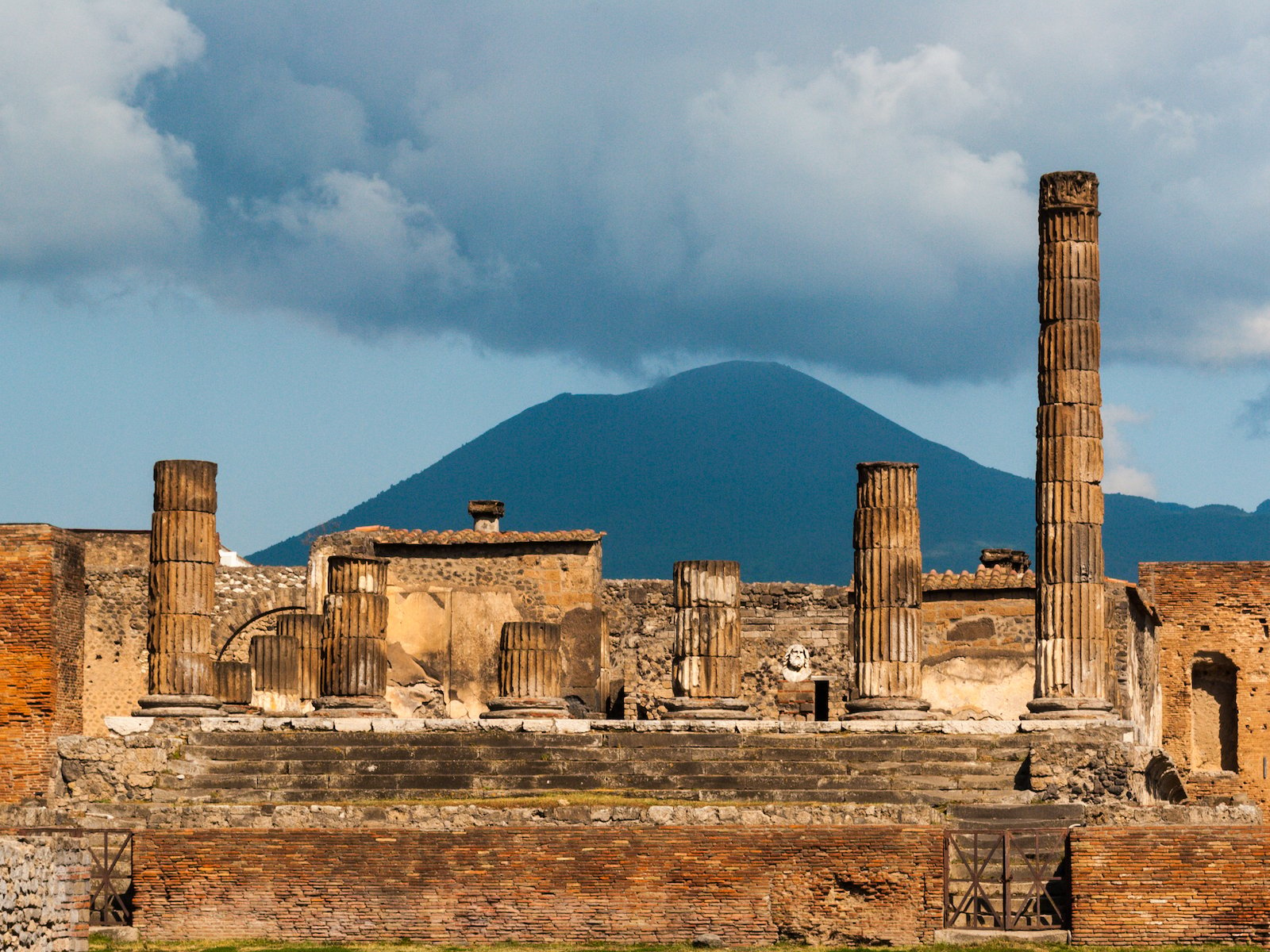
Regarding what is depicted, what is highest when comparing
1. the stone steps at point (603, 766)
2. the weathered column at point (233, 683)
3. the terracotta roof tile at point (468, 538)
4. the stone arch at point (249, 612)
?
the terracotta roof tile at point (468, 538)

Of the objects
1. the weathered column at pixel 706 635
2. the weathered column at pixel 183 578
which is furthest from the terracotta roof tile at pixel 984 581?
the weathered column at pixel 183 578

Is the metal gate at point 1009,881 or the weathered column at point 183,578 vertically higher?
the weathered column at point 183,578

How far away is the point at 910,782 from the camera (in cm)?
2289

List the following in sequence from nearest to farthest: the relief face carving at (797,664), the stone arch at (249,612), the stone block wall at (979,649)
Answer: the stone block wall at (979,649), the relief face carving at (797,664), the stone arch at (249,612)

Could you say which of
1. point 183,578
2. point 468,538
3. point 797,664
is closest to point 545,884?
point 183,578

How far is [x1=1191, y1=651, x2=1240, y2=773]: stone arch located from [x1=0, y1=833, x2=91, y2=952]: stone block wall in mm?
24262

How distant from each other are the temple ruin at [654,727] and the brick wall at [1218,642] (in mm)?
54

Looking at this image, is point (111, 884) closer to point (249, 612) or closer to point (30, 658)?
point (30, 658)

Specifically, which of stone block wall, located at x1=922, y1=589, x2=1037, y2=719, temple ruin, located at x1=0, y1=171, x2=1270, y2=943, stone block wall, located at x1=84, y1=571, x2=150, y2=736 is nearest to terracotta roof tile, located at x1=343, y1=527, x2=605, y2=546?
temple ruin, located at x1=0, y1=171, x2=1270, y2=943

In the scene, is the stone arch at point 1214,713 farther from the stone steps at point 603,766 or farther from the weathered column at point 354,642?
the weathered column at point 354,642

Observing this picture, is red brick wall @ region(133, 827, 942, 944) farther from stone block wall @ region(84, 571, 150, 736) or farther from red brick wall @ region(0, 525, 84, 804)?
stone block wall @ region(84, 571, 150, 736)

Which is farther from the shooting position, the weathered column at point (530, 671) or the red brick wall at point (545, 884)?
the weathered column at point (530, 671)

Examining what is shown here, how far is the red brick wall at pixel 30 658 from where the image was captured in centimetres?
2712

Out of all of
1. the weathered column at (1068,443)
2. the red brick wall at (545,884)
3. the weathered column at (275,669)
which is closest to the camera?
the red brick wall at (545,884)
